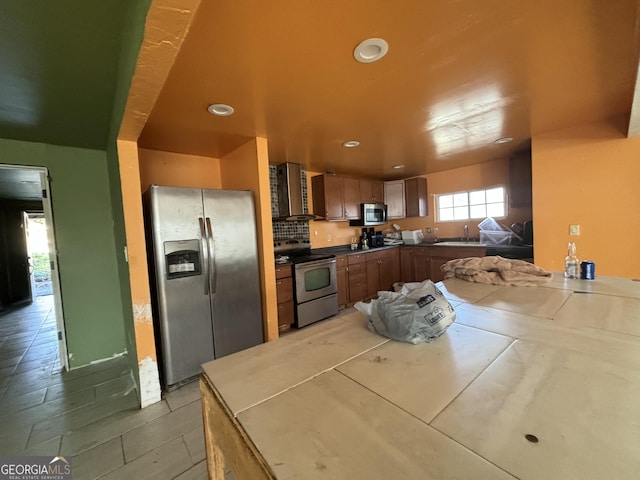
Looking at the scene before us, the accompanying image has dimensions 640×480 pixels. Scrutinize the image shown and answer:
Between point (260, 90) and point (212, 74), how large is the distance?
12.0 inches

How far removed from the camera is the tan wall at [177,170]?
2.71 meters

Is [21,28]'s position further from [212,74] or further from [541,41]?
[541,41]

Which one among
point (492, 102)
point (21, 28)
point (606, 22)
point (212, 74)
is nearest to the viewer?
point (21, 28)

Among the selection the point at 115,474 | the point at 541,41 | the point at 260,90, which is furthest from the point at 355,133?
→ the point at 115,474

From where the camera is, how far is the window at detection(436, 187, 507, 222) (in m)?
4.06

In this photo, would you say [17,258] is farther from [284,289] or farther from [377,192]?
[377,192]

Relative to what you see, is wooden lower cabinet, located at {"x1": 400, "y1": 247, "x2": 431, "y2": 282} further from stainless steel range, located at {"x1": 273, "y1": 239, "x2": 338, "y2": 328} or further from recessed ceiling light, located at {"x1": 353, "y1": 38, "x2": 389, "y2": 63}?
recessed ceiling light, located at {"x1": 353, "y1": 38, "x2": 389, "y2": 63}

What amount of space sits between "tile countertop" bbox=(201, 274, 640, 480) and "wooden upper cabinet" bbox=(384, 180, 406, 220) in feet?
12.7

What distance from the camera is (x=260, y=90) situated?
166 centimetres

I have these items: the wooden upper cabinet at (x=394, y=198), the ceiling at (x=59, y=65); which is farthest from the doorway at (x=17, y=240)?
the wooden upper cabinet at (x=394, y=198)

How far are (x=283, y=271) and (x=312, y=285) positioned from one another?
469 millimetres

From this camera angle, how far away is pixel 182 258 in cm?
221

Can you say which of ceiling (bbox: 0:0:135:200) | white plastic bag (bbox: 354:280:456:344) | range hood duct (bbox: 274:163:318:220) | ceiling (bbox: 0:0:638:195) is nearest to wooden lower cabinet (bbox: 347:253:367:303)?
range hood duct (bbox: 274:163:318:220)

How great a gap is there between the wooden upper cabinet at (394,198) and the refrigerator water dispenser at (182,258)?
3.64m
